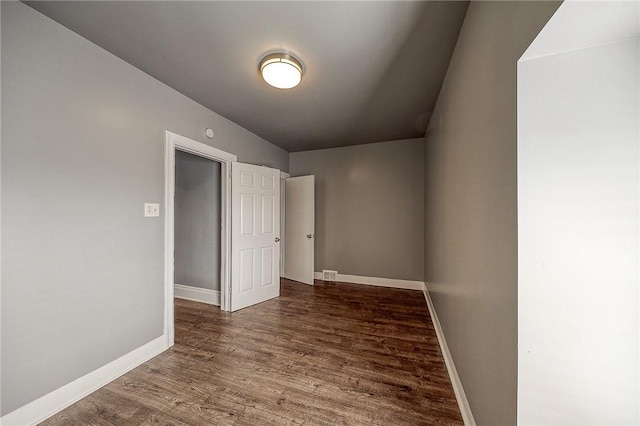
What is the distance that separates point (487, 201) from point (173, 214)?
8.30 feet

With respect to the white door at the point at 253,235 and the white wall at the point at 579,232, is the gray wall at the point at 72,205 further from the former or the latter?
the white wall at the point at 579,232

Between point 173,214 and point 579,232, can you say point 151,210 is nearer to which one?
point 173,214

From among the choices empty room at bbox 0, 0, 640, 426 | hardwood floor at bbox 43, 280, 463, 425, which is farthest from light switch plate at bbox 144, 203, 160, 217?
hardwood floor at bbox 43, 280, 463, 425

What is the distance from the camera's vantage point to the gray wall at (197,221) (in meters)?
3.36

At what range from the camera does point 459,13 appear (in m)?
1.44

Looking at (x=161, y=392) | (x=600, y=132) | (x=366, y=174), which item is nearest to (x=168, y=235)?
(x=161, y=392)

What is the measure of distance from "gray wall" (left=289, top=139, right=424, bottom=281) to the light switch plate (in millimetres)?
2858

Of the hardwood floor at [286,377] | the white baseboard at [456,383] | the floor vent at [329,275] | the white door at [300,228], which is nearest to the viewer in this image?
the white baseboard at [456,383]

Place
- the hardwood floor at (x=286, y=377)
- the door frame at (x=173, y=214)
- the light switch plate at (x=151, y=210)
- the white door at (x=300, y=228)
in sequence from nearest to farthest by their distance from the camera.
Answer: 1. the hardwood floor at (x=286, y=377)
2. the light switch plate at (x=151, y=210)
3. the door frame at (x=173, y=214)
4. the white door at (x=300, y=228)

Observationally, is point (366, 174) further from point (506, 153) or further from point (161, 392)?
point (161, 392)

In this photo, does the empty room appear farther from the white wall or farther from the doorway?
the doorway

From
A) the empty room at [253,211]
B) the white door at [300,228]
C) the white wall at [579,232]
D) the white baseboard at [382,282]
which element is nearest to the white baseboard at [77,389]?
the empty room at [253,211]

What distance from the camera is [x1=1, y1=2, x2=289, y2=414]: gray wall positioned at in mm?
1375

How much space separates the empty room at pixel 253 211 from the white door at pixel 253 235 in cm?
4
